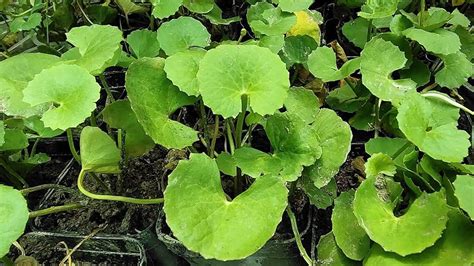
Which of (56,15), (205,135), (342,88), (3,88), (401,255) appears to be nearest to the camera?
(401,255)

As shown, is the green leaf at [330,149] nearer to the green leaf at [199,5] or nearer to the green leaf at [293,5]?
the green leaf at [293,5]

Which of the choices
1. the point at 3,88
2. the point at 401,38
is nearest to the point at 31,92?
the point at 3,88

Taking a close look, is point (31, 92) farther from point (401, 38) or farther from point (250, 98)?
point (401, 38)

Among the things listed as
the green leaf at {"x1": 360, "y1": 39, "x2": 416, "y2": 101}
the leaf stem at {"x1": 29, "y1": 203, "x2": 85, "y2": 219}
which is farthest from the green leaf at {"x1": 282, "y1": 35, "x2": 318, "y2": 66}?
the leaf stem at {"x1": 29, "y1": 203, "x2": 85, "y2": 219}

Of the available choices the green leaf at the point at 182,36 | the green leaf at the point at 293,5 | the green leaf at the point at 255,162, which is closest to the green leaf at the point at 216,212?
the green leaf at the point at 255,162

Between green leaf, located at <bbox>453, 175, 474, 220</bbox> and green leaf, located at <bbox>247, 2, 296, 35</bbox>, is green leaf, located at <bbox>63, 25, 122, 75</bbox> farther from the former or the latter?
green leaf, located at <bbox>453, 175, 474, 220</bbox>

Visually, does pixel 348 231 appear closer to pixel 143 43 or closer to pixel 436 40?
pixel 436 40
